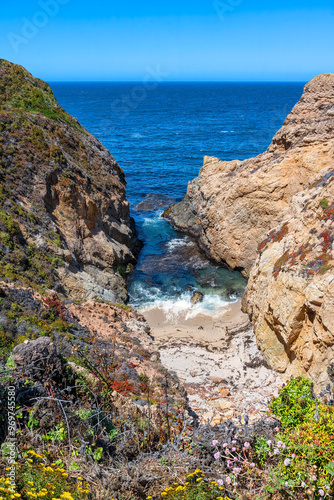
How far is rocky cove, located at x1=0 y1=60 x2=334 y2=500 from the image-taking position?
7.42m

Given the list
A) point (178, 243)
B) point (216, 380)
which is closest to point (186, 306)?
point (216, 380)

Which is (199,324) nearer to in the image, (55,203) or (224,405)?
(224,405)

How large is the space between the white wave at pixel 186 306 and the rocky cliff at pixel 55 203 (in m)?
2.36

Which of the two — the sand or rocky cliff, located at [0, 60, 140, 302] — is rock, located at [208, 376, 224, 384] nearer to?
the sand

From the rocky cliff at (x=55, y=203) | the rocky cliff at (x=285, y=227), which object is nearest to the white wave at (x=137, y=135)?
the rocky cliff at (x=285, y=227)

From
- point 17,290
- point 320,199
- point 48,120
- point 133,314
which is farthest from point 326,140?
point 17,290

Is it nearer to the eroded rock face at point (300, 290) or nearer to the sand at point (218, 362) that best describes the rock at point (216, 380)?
the sand at point (218, 362)

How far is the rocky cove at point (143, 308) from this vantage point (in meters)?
7.42

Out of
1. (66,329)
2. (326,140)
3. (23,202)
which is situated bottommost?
(66,329)

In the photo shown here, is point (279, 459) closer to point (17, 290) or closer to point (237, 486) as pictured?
point (237, 486)

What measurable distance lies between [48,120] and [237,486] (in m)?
23.5

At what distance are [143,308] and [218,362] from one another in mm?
6794

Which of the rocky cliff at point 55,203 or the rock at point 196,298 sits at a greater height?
the rocky cliff at point 55,203

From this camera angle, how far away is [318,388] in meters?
11.0
